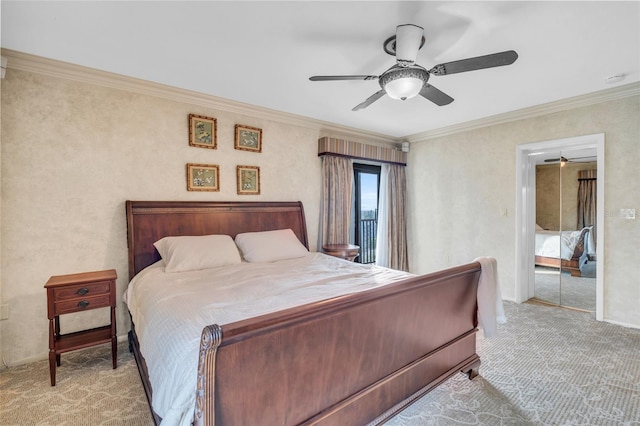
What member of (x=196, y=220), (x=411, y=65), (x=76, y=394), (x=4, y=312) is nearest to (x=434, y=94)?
(x=411, y=65)

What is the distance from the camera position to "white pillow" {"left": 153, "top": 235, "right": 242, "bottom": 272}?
8.72 ft

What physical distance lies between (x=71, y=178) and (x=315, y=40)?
2.43m

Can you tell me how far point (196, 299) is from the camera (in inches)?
72.0

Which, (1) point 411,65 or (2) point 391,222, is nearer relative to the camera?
(1) point 411,65

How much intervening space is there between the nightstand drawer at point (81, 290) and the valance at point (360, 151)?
2.97 metres

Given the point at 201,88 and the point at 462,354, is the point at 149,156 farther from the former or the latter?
the point at 462,354

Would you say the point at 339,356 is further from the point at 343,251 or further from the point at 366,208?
the point at 366,208

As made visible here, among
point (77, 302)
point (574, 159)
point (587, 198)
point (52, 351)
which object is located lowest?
point (52, 351)

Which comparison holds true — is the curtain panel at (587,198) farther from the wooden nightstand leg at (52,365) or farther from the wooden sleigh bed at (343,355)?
the wooden nightstand leg at (52,365)

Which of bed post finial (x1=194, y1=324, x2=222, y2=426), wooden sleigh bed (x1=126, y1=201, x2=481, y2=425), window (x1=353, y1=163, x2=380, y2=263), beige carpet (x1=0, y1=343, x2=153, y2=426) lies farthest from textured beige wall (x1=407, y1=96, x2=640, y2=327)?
beige carpet (x1=0, y1=343, x2=153, y2=426)

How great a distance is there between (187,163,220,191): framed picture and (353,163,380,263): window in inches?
92.3

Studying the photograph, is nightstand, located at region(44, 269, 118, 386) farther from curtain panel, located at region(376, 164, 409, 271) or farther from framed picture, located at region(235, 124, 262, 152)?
curtain panel, located at region(376, 164, 409, 271)

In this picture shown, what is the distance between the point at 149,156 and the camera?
299cm

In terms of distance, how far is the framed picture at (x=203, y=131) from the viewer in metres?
3.21
